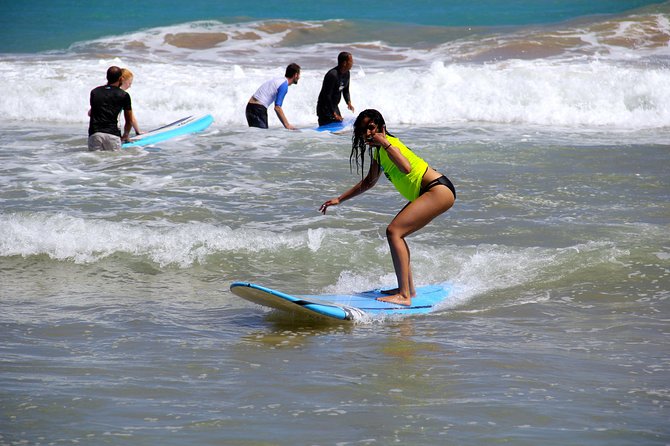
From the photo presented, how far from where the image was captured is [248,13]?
3172cm

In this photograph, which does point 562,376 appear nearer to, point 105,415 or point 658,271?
point 105,415

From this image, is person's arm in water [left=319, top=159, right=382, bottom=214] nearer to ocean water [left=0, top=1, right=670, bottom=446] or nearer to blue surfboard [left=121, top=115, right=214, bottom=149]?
ocean water [left=0, top=1, right=670, bottom=446]

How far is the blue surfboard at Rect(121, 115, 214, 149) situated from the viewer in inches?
492

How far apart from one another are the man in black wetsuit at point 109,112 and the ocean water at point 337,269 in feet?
0.98

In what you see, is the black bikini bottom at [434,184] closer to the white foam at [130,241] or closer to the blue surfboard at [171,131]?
the white foam at [130,241]

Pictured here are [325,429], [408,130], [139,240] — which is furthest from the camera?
[408,130]

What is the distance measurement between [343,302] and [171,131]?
25.7 feet

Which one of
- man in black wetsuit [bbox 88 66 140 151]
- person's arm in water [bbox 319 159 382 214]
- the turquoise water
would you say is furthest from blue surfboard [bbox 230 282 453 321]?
the turquoise water

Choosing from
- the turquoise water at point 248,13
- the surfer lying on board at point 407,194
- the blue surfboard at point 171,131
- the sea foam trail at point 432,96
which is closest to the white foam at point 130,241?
the surfer lying on board at point 407,194

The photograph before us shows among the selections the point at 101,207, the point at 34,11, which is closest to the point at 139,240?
the point at 101,207

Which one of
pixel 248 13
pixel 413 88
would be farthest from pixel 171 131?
pixel 248 13

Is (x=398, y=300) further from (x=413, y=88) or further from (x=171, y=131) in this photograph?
(x=413, y=88)

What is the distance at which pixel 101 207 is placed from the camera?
9.09 m

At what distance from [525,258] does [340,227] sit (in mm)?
1905
